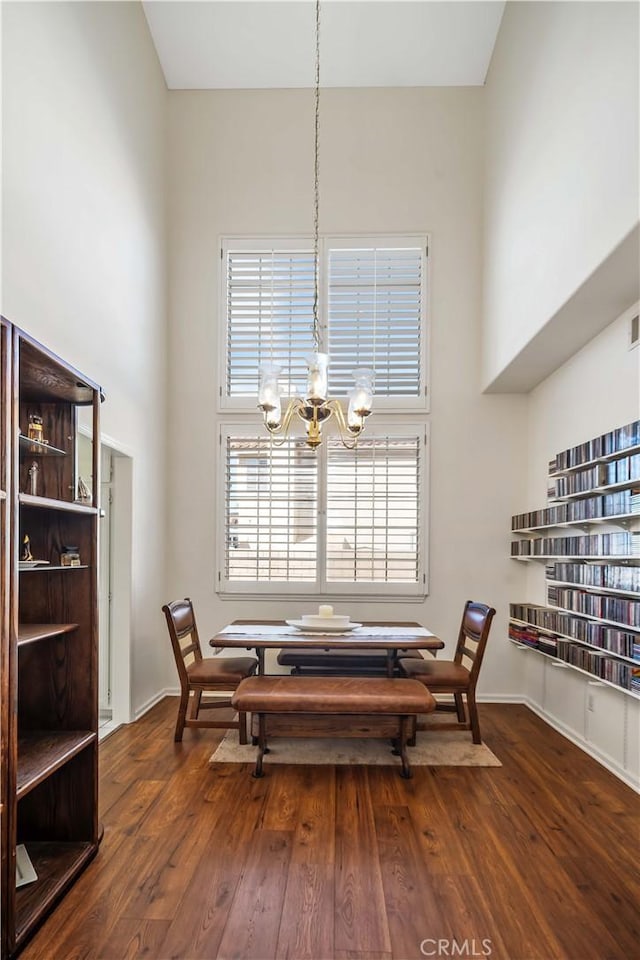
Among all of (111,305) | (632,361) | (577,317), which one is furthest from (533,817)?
(111,305)

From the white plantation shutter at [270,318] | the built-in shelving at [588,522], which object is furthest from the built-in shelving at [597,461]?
the white plantation shutter at [270,318]

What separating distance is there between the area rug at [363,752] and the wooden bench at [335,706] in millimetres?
241

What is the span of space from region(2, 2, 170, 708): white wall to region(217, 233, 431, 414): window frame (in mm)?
522

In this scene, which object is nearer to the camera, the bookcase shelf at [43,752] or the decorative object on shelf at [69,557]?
the bookcase shelf at [43,752]

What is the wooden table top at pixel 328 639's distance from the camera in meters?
3.65

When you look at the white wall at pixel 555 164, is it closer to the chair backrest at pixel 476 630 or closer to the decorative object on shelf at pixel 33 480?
the chair backrest at pixel 476 630

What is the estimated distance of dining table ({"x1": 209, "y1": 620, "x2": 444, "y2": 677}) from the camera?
144 inches

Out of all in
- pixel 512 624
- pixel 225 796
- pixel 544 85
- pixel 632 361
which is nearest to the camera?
pixel 225 796

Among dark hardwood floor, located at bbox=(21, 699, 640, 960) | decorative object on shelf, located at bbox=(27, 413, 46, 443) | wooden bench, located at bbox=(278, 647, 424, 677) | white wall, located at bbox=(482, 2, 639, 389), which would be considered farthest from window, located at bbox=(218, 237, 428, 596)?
decorative object on shelf, located at bbox=(27, 413, 46, 443)

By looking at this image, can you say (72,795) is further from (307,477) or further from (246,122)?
(246,122)

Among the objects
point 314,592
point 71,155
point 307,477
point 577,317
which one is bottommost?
point 314,592

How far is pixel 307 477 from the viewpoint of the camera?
5113 mm

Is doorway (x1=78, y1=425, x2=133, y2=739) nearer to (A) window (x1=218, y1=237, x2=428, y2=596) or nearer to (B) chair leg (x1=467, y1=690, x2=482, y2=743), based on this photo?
(A) window (x1=218, y1=237, x2=428, y2=596)

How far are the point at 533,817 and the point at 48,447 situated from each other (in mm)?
2754
